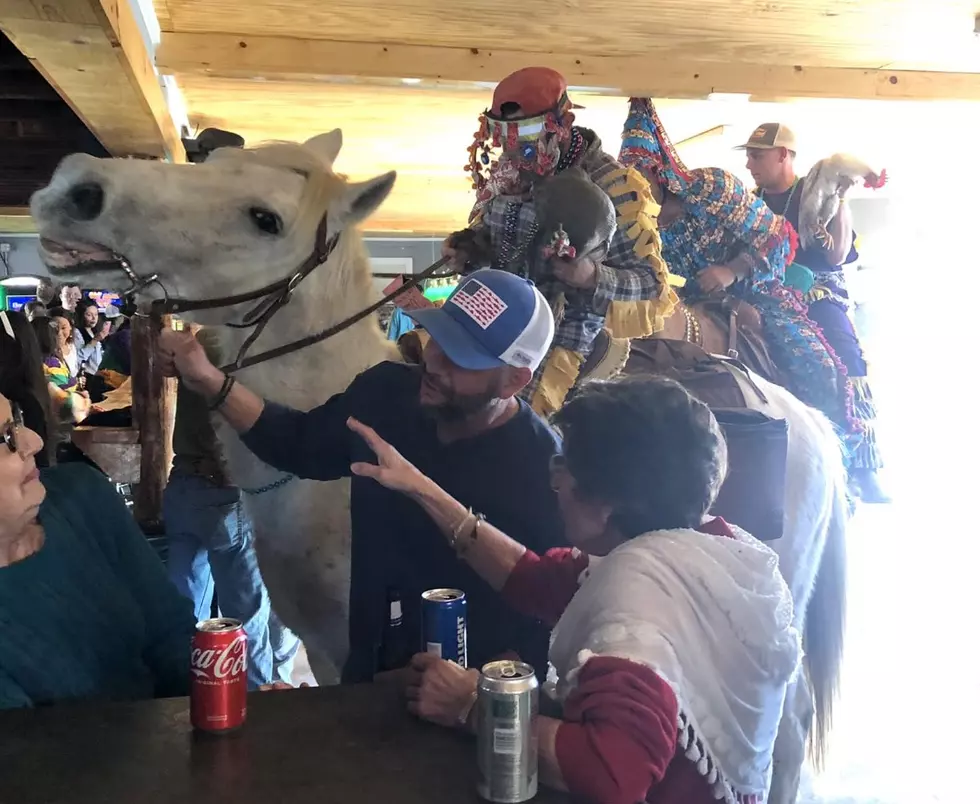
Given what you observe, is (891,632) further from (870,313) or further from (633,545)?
(870,313)

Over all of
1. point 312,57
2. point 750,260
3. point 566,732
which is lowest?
point 566,732

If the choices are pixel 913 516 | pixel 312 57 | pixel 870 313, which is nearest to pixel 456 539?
pixel 312 57

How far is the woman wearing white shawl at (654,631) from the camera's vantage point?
1.06m

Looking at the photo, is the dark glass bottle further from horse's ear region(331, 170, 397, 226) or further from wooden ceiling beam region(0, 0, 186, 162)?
wooden ceiling beam region(0, 0, 186, 162)

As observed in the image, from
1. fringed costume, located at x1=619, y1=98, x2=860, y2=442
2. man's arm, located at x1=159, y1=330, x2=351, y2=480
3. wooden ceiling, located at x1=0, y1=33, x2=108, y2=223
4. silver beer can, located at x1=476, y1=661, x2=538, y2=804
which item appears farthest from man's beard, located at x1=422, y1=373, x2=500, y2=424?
wooden ceiling, located at x1=0, y1=33, x2=108, y2=223

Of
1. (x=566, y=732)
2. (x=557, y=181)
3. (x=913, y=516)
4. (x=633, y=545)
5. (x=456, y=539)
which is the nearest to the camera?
(x=566, y=732)

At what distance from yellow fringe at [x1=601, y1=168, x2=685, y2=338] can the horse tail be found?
0.76m

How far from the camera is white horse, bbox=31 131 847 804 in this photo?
1.76 meters

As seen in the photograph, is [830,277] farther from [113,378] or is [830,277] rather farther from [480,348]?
[113,378]

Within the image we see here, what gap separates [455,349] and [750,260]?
1923 mm

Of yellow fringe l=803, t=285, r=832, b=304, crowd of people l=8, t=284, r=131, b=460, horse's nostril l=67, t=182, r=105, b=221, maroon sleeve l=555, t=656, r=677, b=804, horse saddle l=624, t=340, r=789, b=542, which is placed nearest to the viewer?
maroon sleeve l=555, t=656, r=677, b=804

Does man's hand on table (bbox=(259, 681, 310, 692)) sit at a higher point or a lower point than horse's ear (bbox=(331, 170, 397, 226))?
lower

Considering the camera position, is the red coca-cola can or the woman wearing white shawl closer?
the woman wearing white shawl

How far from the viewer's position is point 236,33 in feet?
12.1
